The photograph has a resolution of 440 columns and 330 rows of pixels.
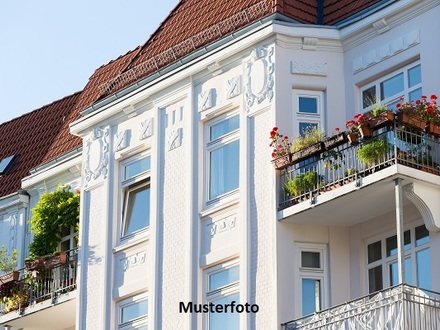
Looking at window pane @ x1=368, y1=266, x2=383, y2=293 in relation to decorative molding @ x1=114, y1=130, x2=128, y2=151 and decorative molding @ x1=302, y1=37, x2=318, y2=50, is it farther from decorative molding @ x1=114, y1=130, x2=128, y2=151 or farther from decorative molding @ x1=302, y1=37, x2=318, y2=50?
decorative molding @ x1=114, y1=130, x2=128, y2=151

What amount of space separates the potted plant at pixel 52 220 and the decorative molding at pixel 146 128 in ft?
11.9

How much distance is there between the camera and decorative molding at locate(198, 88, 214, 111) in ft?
93.7

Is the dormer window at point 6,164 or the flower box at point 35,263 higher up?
the dormer window at point 6,164

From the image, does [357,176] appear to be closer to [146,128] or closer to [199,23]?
[146,128]

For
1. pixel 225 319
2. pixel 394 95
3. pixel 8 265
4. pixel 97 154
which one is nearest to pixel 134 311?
pixel 225 319

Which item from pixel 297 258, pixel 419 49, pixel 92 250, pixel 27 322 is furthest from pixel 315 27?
pixel 27 322

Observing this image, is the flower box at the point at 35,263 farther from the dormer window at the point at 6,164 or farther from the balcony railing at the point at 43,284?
the dormer window at the point at 6,164

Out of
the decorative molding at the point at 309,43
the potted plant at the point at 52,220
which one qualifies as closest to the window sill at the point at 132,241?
the potted plant at the point at 52,220

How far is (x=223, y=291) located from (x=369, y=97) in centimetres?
421

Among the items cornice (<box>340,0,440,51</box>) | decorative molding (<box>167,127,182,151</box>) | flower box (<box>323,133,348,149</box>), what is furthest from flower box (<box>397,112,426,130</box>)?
decorative molding (<box>167,127,182,151</box>)

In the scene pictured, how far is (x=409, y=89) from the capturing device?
26531 millimetres

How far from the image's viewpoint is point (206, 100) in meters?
28.6

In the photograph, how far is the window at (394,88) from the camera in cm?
2645

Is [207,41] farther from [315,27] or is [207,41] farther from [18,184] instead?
[18,184]
